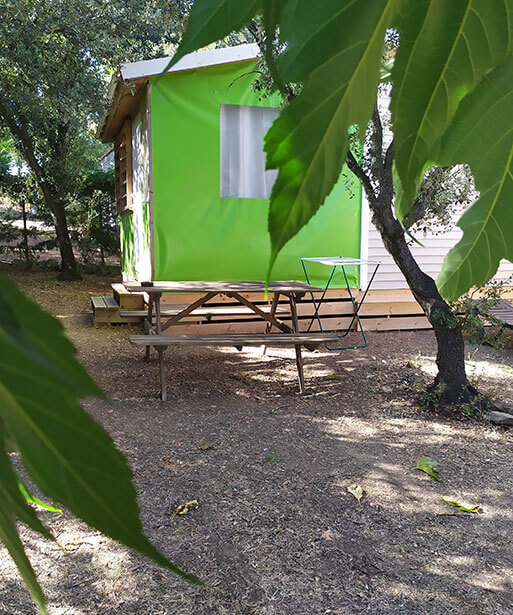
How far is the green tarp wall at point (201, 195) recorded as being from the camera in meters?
6.34

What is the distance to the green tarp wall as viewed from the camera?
20.8ft

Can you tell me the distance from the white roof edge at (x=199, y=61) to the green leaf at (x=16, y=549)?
5.82 metres

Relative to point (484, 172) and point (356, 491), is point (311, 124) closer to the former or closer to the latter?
point (484, 172)

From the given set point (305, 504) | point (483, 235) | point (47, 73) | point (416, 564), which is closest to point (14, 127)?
point (47, 73)

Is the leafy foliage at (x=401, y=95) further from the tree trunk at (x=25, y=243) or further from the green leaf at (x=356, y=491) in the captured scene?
the tree trunk at (x=25, y=243)

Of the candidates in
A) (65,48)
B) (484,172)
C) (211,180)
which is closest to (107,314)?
(211,180)

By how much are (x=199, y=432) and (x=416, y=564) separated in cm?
190

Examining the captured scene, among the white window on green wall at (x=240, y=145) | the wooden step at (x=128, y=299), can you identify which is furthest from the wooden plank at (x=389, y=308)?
the wooden step at (x=128, y=299)

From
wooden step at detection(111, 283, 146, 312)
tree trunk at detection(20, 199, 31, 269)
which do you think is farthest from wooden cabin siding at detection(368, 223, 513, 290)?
tree trunk at detection(20, 199, 31, 269)

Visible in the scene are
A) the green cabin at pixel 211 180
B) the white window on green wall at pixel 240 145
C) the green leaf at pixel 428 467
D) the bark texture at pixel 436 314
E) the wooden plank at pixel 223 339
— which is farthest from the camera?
the white window on green wall at pixel 240 145

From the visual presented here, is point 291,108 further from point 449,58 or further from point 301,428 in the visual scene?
point 301,428

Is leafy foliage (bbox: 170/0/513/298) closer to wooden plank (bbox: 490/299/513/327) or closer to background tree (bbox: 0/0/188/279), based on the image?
background tree (bbox: 0/0/188/279)

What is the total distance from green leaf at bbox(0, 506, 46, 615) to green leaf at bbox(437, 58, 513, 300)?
0.81ft

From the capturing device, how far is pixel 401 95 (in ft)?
0.78
